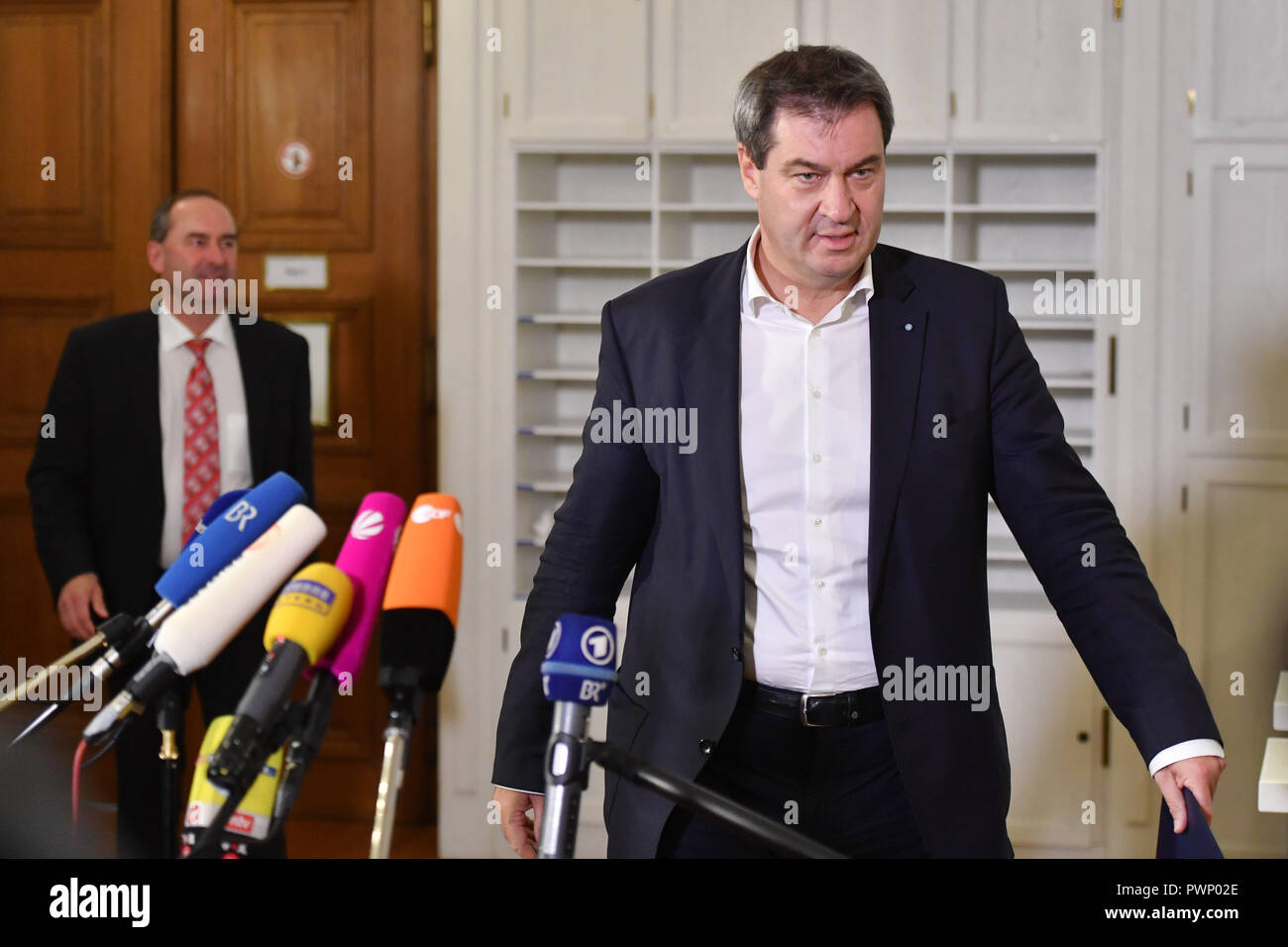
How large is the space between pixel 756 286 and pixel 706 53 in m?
2.30

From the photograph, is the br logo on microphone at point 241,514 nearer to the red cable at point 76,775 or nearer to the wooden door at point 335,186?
the red cable at point 76,775

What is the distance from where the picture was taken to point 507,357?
4.04 meters

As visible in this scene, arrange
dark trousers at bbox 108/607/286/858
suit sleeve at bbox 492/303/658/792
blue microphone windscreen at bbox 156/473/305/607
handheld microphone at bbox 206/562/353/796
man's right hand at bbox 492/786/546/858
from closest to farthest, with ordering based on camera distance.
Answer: handheld microphone at bbox 206/562/353/796
blue microphone windscreen at bbox 156/473/305/607
man's right hand at bbox 492/786/546/858
suit sleeve at bbox 492/303/658/792
dark trousers at bbox 108/607/286/858

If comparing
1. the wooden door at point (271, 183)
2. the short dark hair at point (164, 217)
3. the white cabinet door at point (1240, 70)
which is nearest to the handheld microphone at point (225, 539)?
the short dark hair at point (164, 217)

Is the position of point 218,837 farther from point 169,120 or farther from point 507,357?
point 169,120

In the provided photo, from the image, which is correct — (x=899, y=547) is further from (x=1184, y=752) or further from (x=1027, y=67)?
(x=1027, y=67)

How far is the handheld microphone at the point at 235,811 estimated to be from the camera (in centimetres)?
95

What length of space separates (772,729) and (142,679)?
2.83ft

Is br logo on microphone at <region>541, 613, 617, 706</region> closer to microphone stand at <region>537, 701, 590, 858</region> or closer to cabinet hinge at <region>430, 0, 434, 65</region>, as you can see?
microphone stand at <region>537, 701, 590, 858</region>

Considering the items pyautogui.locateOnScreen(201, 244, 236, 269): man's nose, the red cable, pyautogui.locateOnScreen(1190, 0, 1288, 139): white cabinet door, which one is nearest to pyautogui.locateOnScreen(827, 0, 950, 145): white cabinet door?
pyautogui.locateOnScreen(1190, 0, 1288, 139): white cabinet door

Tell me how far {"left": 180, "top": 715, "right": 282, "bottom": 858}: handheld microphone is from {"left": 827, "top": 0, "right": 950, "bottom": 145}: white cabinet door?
3278 millimetres

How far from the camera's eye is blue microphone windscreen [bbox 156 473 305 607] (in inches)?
45.7
